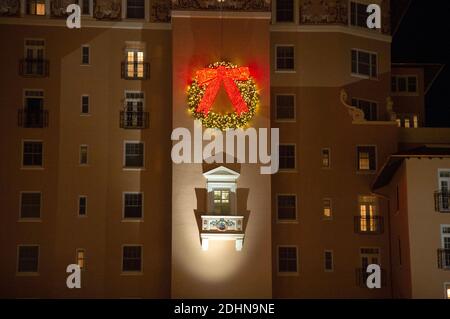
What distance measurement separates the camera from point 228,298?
46500mm

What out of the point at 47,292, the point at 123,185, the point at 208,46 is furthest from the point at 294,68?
the point at 47,292

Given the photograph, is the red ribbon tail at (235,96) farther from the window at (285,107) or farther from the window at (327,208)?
the window at (327,208)

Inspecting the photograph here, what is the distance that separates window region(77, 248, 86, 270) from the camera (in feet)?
161

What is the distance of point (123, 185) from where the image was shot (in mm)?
49938

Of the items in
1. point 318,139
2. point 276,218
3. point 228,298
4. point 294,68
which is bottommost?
point 228,298

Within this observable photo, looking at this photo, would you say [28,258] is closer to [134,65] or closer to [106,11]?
[134,65]

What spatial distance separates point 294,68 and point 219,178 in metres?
7.94

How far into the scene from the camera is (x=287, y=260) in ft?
163

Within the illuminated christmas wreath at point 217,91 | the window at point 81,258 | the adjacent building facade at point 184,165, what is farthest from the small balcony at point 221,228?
the window at point 81,258

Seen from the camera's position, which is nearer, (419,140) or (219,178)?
(219,178)

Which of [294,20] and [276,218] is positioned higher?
[294,20]

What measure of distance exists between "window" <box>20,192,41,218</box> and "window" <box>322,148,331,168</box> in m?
14.7

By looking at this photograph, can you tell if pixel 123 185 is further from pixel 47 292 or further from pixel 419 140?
pixel 419 140

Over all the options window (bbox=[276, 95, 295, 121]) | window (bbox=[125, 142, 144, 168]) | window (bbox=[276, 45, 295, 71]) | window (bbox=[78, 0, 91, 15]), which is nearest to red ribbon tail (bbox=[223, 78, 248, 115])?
window (bbox=[276, 95, 295, 121])
